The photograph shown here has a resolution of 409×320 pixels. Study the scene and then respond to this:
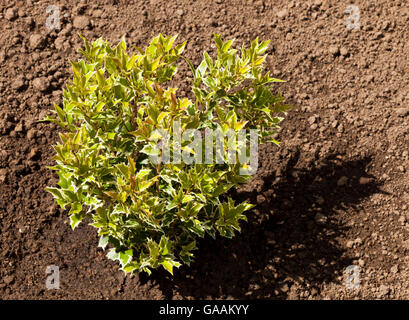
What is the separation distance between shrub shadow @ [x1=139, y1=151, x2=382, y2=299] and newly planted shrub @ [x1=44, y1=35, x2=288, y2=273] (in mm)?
637

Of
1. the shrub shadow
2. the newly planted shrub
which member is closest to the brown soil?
the shrub shadow

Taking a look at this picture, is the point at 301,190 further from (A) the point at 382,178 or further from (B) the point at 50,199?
(B) the point at 50,199

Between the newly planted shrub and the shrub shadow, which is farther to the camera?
the shrub shadow

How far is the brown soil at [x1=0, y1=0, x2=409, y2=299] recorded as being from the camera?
3764 millimetres

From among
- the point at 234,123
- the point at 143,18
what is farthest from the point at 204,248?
the point at 143,18

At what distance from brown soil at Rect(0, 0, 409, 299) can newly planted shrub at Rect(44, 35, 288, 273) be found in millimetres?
731

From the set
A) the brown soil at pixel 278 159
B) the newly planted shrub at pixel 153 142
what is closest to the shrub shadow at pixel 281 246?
the brown soil at pixel 278 159

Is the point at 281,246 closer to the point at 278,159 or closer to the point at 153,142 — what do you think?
the point at 278,159

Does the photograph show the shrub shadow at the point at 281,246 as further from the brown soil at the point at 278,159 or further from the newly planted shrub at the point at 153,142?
the newly planted shrub at the point at 153,142

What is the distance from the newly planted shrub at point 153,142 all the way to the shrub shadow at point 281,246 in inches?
25.1

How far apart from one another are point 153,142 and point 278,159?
155 centimetres

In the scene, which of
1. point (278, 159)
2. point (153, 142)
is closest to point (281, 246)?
point (278, 159)

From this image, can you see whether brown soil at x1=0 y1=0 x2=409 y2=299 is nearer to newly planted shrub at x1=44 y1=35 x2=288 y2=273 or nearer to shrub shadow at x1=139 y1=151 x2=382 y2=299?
shrub shadow at x1=139 y1=151 x2=382 y2=299

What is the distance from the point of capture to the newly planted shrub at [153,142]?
2.74m
